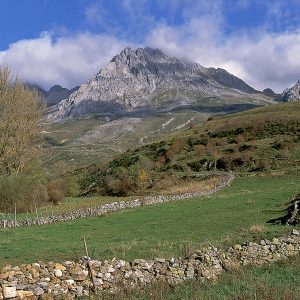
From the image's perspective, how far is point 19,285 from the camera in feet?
42.0

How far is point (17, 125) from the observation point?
151 feet

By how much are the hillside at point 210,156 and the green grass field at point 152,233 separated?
2851cm

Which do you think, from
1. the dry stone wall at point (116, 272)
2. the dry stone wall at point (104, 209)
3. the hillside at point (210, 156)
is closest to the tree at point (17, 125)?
the dry stone wall at point (104, 209)

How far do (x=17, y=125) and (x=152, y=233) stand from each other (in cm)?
2522

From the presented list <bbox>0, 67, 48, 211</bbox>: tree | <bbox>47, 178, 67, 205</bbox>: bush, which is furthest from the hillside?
<bbox>0, 67, 48, 211</bbox>: tree

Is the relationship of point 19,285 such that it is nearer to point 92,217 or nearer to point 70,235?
point 70,235

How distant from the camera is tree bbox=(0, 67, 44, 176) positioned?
45.9 meters

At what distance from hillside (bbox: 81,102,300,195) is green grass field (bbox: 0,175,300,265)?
2851cm

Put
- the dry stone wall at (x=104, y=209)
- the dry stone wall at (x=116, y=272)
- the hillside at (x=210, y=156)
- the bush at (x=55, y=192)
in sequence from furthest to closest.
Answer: the hillside at (x=210, y=156) < the bush at (x=55, y=192) < the dry stone wall at (x=104, y=209) < the dry stone wall at (x=116, y=272)

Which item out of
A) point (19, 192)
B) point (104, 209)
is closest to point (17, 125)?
point (19, 192)

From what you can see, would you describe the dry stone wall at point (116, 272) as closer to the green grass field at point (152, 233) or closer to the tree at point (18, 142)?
the green grass field at point (152, 233)

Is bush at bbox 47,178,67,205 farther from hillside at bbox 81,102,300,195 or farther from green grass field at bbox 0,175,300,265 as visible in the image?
green grass field at bbox 0,175,300,265

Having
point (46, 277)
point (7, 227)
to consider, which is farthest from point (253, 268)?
point (7, 227)

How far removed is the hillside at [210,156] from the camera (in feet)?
230
